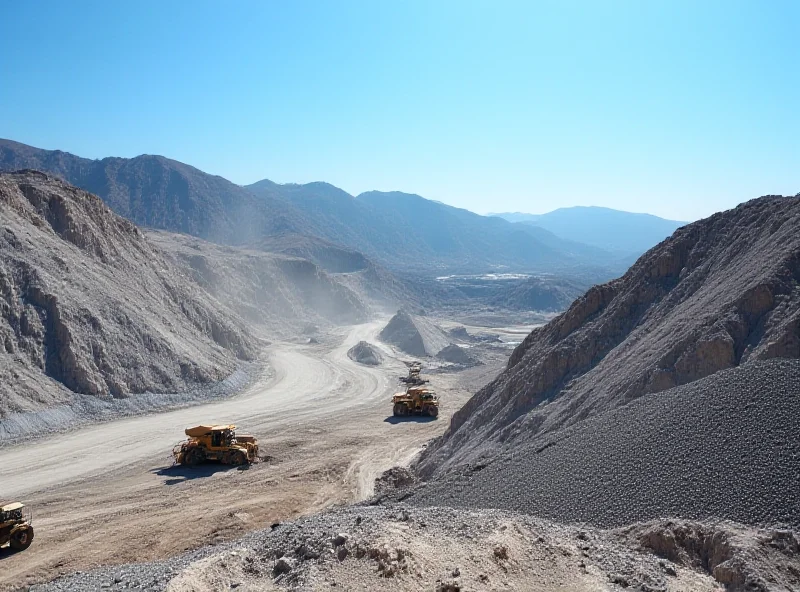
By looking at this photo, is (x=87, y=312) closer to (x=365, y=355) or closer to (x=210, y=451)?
(x=210, y=451)

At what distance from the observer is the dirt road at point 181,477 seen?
15250mm

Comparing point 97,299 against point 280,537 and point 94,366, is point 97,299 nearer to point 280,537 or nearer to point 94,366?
point 94,366

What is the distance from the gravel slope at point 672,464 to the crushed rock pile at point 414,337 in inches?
1580

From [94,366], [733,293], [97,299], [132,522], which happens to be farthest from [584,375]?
[97,299]

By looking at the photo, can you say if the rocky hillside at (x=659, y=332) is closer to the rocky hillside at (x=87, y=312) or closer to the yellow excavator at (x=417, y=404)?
the yellow excavator at (x=417, y=404)

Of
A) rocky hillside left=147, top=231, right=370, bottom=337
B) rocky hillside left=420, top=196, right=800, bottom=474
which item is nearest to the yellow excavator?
rocky hillside left=420, top=196, right=800, bottom=474

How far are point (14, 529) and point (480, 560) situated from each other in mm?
11147

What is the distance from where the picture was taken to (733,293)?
55.3ft

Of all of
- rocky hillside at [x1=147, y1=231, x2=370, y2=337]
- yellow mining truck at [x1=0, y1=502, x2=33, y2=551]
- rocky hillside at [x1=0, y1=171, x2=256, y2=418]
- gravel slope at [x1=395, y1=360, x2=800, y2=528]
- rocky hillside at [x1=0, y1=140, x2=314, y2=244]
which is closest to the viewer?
gravel slope at [x1=395, y1=360, x2=800, y2=528]

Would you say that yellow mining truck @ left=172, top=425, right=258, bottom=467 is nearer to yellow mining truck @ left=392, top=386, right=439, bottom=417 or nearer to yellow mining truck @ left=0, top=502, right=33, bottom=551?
yellow mining truck @ left=0, top=502, right=33, bottom=551

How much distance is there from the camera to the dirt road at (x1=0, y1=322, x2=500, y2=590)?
50.0ft

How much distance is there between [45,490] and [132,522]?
16.3 ft

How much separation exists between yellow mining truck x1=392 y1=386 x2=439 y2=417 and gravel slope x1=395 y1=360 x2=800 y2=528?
1537cm

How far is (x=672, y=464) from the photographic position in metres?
12.2
